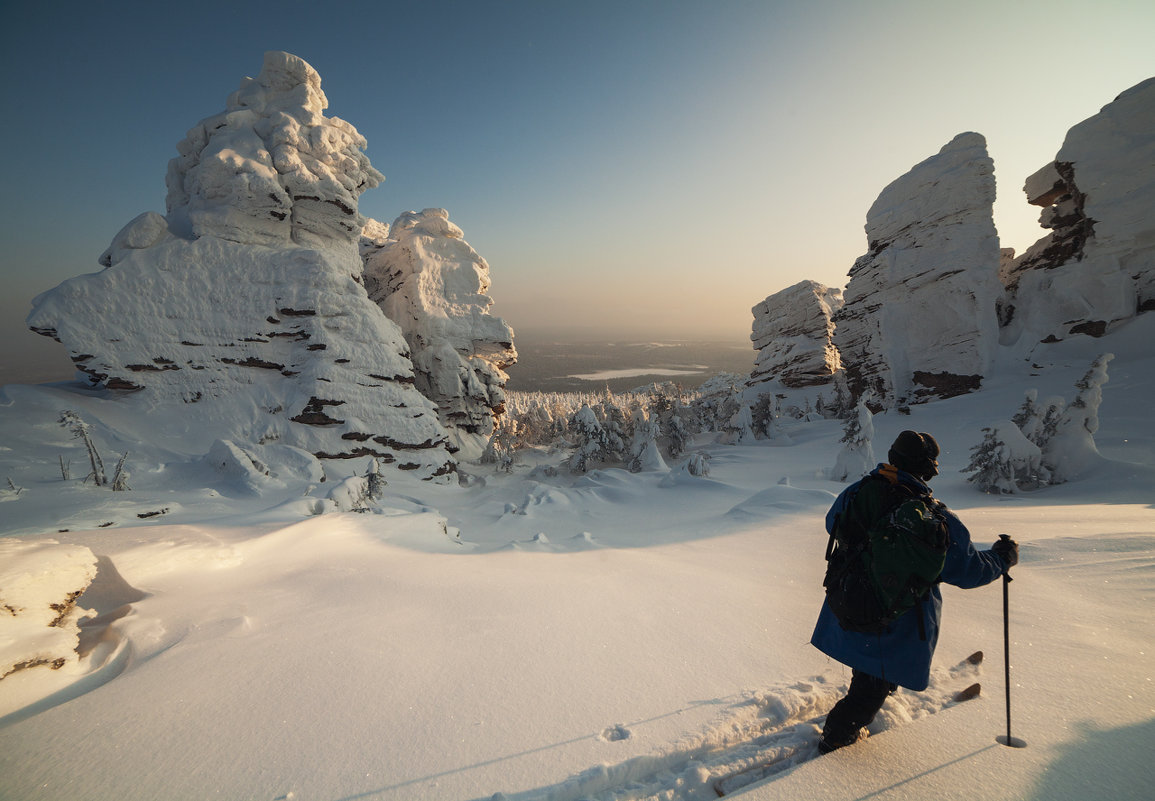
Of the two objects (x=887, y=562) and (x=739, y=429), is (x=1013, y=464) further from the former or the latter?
(x=739, y=429)

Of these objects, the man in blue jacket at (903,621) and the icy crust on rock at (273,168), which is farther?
the icy crust on rock at (273,168)

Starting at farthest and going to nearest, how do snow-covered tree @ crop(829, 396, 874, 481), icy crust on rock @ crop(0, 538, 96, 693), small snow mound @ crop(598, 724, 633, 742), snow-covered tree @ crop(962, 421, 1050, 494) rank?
snow-covered tree @ crop(829, 396, 874, 481) < snow-covered tree @ crop(962, 421, 1050, 494) < icy crust on rock @ crop(0, 538, 96, 693) < small snow mound @ crop(598, 724, 633, 742)

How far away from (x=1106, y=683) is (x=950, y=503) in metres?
7.45

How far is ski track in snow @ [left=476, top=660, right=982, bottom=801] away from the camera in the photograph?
1.96 meters

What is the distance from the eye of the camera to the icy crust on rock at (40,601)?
2883 millimetres

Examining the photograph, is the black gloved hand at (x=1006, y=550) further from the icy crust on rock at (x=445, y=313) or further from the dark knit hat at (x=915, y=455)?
the icy crust on rock at (x=445, y=313)

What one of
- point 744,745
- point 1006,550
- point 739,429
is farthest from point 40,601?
point 739,429

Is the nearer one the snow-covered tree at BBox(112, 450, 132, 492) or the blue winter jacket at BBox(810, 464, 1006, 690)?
the blue winter jacket at BBox(810, 464, 1006, 690)

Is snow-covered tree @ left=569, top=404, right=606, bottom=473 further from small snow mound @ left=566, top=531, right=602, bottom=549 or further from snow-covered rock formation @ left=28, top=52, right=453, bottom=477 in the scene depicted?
small snow mound @ left=566, top=531, right=602, bottom=549

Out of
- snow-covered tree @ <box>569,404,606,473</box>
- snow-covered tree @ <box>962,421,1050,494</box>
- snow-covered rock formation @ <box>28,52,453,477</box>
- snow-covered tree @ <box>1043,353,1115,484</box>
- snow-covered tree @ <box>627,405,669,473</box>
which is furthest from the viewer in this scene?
snow-covered tree @ <box>569,404,606,473</box>

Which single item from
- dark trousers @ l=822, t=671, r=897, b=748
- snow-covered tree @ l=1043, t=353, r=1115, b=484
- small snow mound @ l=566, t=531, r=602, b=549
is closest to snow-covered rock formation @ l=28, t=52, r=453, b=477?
small snow mound @ l=566, t=531, r=602, b=549

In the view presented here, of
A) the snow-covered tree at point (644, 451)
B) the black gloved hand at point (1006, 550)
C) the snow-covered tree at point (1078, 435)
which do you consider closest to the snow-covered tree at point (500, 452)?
the snow-covered tree at point (644, 451)

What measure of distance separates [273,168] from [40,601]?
64.2 feet

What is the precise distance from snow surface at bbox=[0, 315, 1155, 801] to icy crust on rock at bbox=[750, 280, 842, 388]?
80.6ft
